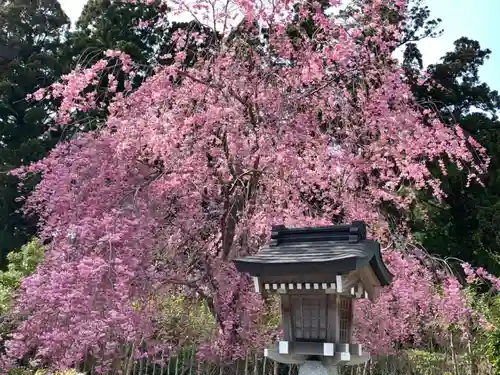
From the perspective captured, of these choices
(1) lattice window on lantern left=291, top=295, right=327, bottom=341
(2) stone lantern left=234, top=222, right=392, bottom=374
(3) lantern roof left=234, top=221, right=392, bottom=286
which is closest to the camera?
(3) lantern roof left=234, top=221, right=392, bottom=286

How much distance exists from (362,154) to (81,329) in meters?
3.65

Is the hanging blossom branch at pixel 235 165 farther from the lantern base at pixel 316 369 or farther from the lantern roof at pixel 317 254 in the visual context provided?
the lantern base at pixel 316 369

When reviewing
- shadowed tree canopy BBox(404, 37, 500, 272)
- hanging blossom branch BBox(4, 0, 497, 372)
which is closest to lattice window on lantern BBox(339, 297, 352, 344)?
hanging blossom branch BBox(4, 0, 497, 372)

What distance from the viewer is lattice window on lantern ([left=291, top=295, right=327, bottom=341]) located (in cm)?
406

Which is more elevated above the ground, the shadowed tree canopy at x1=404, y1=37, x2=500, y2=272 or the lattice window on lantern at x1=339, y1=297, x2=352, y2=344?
the shadowed tree canopy at x1=404, y1=37, x2=500, y2=272

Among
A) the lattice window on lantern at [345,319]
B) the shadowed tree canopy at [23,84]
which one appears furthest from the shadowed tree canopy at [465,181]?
the shadowed tree canopy at [23,84]

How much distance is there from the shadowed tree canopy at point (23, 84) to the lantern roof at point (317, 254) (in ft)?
30.8

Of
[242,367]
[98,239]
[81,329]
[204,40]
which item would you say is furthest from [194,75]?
[242,367]

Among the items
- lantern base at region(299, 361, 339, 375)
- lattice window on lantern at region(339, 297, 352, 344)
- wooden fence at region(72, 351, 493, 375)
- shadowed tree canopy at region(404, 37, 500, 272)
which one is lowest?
wooden fence at region(72, 351, 493, 375)

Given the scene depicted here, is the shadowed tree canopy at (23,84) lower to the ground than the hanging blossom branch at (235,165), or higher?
higher

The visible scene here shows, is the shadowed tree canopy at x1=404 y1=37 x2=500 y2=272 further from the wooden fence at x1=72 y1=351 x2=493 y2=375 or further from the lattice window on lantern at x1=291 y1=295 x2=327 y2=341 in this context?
the lattice window on lantern at x1=291 y1=295 x2=327 y2=341

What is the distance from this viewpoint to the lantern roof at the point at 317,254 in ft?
12.4

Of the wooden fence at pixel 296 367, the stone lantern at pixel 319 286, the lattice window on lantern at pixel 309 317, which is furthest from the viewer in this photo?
the wooden fence at pixel 296 367

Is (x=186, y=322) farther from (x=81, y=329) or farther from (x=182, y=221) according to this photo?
(x=81, y=329)
